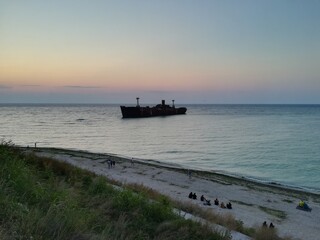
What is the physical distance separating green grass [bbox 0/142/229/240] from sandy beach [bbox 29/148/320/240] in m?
4.94

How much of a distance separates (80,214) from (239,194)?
1833 centimetres

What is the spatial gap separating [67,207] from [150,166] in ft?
87.2

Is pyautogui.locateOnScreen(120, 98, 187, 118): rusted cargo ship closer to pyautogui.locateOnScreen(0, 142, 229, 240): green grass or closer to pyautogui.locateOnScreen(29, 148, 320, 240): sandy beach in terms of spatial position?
pyautogui.locateOnScreen(29, 148, 320, 240): sandy beach

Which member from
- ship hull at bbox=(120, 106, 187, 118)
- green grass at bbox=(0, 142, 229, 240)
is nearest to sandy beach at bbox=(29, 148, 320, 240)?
green grass at bbox=(0, 142, 229, 240)

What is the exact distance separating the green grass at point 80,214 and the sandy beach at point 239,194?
494 cm

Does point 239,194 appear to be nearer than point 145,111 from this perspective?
Yes

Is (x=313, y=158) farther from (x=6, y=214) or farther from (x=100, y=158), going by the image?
(x=6, y=214)

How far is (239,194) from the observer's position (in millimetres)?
21984

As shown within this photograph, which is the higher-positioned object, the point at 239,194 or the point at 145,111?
the point at 145,111

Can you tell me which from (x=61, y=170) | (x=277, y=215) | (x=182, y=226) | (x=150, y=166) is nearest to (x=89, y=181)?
(x=61, y=170)

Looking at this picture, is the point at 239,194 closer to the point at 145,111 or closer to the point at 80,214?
the point at 80,214

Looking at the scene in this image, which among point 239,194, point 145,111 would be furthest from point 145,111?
point 239,194

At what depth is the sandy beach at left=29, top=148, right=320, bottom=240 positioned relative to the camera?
15.7 m

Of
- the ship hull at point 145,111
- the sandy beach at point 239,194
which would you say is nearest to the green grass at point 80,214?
the sandy beach at point 239,194
